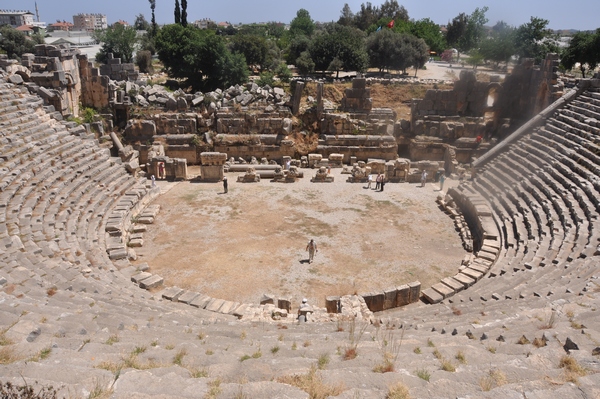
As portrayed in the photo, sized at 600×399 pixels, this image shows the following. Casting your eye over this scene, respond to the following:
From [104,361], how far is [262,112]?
2189 centimetres

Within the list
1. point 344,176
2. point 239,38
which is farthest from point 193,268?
point 239,38

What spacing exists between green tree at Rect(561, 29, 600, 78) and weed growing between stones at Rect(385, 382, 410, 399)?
1753 inches

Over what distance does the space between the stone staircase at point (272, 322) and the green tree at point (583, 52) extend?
3023 cm

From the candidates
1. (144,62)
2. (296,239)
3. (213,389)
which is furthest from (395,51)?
(213,389)

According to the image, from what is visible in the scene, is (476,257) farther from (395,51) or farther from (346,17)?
(346,17)

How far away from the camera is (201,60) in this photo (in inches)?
1283

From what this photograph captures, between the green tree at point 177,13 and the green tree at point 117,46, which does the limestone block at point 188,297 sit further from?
the green tree at point 177,13

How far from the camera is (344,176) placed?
22750 millimetres

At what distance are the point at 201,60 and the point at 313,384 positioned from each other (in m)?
31.4

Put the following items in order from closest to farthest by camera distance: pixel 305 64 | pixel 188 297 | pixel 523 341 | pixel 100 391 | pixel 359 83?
1. pixel 100 391
2. pixel 523 341
3. pixel 188 297
4. pixel 359 83
5. pixel 305 64

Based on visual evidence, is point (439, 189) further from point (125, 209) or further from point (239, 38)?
point (239, 38)

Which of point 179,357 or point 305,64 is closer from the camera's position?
point 179,357

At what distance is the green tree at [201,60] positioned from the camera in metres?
31.5

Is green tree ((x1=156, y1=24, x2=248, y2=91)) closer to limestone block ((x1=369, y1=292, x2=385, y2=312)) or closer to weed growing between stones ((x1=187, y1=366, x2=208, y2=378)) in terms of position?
limestone block ((x1=369, y1=292, x2=385, y2=312))
